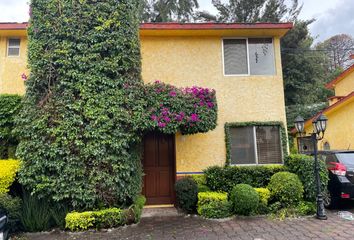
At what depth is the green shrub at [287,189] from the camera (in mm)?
6758

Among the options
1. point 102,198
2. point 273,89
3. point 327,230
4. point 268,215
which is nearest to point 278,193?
point 268,215

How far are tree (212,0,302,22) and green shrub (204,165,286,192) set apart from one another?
1750cm

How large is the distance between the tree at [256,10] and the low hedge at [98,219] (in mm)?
20503

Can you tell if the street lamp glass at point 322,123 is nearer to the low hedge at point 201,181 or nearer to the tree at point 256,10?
the low hedge at point 201,181

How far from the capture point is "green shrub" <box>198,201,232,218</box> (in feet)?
21.4

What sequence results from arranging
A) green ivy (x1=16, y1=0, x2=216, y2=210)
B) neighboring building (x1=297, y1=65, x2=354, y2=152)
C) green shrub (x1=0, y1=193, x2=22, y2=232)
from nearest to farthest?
green shrub (x1=0, y1=193, x2=22, y2=232) < green ivy (x1=16, y1=0, x2=216, y2=210) < neighboring building (x1=297, y1=65, x2=354, y2=152)

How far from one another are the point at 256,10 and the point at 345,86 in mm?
10217

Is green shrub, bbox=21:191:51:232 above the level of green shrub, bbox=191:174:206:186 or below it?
below

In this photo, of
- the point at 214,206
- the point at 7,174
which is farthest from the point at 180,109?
the point at 7,174

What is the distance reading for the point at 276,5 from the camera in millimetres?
21422

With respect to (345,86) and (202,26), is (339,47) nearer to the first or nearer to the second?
(345,86)

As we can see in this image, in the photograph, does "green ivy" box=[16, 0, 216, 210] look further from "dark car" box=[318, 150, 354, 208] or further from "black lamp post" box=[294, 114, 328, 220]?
"dark car" box=[318, 150, 354, 208]

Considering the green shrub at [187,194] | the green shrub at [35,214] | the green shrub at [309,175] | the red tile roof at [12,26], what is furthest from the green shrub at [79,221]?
the red tile roof at [12,26]

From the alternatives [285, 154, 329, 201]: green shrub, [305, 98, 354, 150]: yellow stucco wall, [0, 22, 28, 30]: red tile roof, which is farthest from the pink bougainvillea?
[305, 98, 354, 150]: yellow stucco wall
